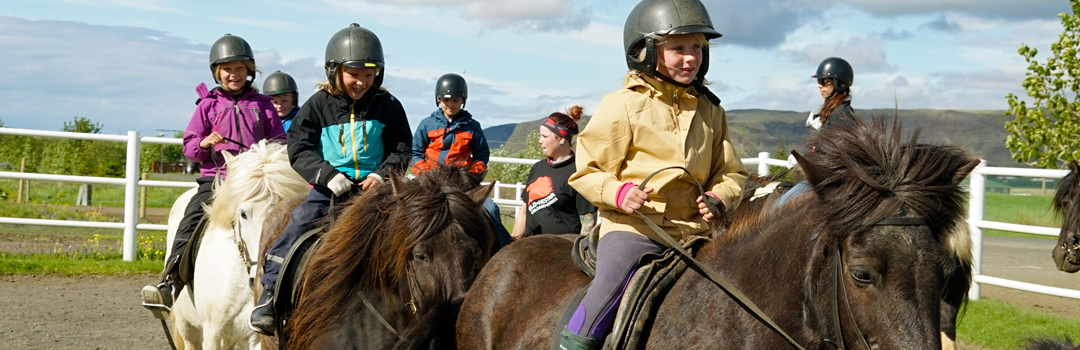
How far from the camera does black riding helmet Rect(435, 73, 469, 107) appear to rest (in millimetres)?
7543

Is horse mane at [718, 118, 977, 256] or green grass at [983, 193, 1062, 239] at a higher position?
horse mane at [718, 118, 977, 256]

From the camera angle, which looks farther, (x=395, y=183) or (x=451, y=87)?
(x=451, y=87)

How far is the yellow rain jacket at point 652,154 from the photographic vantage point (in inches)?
117

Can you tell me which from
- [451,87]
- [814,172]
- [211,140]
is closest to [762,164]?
[451,87]

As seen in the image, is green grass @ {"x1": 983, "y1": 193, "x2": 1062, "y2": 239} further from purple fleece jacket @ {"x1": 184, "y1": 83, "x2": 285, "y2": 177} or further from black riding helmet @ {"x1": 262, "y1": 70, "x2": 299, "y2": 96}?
purple fleece jacket @ {"x1": 184, "y1": 83, "x2": 285, "y2": 177}

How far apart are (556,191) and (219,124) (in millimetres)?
2403

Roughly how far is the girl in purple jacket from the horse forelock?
4614 millimetres

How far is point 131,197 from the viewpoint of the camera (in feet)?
35.2

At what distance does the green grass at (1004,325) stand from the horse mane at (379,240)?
181 inches

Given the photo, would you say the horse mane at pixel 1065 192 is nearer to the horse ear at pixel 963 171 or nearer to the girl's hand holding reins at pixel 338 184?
the horse ear at pixel 963 171

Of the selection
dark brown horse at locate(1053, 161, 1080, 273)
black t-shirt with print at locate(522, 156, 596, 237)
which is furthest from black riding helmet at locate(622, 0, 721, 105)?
dark brown horse at locate(1053, 161, 1080, 273)

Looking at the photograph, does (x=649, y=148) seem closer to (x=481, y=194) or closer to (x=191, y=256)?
(x=481, y=194)

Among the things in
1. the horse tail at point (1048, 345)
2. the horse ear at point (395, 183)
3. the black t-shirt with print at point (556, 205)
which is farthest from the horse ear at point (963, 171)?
the black t-shirt with print at point (556, 205)

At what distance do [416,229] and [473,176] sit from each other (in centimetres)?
70
